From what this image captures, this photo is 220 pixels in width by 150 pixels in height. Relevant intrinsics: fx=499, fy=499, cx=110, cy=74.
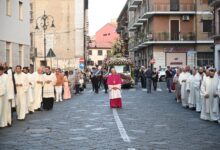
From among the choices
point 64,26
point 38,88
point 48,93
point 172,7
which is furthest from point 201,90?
point 64,26

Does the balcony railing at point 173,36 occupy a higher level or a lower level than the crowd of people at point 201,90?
higher

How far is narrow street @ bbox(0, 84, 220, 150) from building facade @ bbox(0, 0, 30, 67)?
1014 cm

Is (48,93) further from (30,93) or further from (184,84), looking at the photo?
(184,84)

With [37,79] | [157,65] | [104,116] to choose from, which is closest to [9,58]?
[37,79]

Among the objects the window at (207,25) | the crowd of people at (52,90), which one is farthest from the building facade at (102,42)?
the crowd of people at (52,90)

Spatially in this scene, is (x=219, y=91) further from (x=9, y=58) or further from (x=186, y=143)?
(x=9, y=58)

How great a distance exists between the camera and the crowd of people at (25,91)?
1499 cm

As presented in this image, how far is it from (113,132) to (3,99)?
383 centimetres

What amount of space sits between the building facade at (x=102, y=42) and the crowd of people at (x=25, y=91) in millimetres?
114008

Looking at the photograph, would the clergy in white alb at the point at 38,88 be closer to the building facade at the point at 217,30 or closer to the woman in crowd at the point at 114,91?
the woman in crowd at the point at 114,91

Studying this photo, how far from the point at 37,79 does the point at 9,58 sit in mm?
9171

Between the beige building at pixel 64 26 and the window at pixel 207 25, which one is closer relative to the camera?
the window at pixel 207 25

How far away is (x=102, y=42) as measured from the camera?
147 m

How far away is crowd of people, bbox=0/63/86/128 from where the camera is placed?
14992mm
